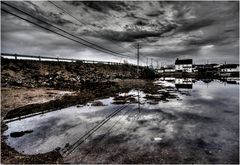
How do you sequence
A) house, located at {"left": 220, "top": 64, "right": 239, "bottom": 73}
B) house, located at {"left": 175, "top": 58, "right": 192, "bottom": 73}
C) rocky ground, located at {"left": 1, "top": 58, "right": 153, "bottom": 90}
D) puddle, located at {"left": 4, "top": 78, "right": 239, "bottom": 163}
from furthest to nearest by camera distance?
1. house, located at {"left": 175, "top": 58, "right": 192, "bottom": 73}
2. house, located at {"left": 220, "top": 64, "right": 239, "bottom": 73}
3. rocky ground, located at {"left": 1, "top": 58, "right": 153, "bottom": 90}
4. puddle, located at {"left": 4, "top": 78, "right": 239, "bottom": 163}

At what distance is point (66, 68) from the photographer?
4450 cm

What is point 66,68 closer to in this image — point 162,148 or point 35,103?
point 35,103

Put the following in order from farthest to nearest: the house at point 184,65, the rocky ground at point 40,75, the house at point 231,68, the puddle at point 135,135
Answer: the house at point 184,65 < the house at point 231,68 < the rocky ground at point 40,75 < the puddle at point 135,135

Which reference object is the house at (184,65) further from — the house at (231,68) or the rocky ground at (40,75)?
the rocky ground at (40,75)

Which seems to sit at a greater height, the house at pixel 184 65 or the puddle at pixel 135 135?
the house at pixel 184 65

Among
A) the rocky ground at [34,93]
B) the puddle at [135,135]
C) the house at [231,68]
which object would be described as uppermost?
the house at [231,68]

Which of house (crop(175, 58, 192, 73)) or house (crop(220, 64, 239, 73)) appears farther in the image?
house (crop(175, 58, 192, 73))

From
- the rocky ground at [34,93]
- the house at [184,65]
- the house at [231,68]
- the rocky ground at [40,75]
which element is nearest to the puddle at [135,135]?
the rocky ground at [34,93]

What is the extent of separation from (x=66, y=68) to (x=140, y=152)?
4053cm

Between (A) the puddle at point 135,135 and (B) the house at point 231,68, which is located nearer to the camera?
(A) the puddle at point 135,135

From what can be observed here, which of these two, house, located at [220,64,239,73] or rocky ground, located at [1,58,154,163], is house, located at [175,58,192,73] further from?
rocky ground, located at [1,58,154,163]

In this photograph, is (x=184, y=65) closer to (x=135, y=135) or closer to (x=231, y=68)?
(x=231, y=68)

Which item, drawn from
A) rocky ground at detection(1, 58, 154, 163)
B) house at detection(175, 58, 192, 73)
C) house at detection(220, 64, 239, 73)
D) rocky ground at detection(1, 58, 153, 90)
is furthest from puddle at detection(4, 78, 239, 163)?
house at detection(175, 58, 192, 73)

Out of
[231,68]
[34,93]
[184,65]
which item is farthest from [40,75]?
[184,65]
